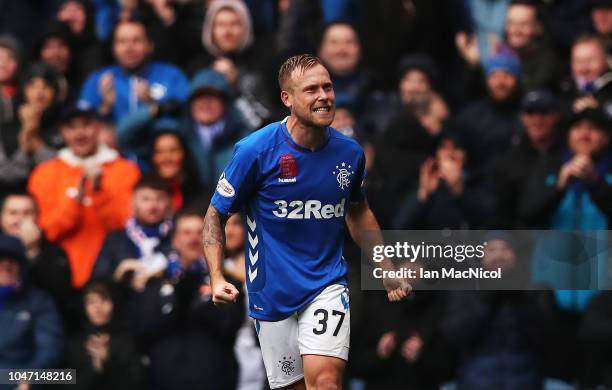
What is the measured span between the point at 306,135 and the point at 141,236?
4121 mm

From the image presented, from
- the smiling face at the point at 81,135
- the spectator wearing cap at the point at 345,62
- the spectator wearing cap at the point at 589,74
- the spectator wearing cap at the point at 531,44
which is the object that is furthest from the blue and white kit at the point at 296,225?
the spectator wearing cap at the point at 531,44

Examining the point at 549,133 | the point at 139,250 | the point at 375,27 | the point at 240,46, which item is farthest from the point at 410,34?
the point at 139,250

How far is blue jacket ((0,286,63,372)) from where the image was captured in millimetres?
12695

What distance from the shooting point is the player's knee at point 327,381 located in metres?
9.20

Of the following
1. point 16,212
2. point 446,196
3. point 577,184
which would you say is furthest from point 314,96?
point 16,212

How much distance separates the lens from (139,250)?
1323cm

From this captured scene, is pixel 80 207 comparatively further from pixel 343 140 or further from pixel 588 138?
pixel 343 140

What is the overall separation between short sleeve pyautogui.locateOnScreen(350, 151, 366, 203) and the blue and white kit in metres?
0.01

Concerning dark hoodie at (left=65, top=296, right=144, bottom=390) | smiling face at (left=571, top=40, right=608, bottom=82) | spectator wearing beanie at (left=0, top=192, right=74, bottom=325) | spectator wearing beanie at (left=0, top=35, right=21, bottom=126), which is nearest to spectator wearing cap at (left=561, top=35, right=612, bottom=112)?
smiling face at (left=571, top=40, right=608, bottom=82)

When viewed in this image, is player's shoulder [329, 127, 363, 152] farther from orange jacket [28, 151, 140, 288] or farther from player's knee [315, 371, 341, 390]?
orange jacket [28, 151, 140, 288]

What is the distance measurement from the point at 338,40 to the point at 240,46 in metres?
1.16

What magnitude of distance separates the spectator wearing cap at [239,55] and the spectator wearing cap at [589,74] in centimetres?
271

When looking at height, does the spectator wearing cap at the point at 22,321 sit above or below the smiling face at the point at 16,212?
Result: below

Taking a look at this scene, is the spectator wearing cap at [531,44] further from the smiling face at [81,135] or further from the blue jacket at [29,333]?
the blue jacket at [29,333]
